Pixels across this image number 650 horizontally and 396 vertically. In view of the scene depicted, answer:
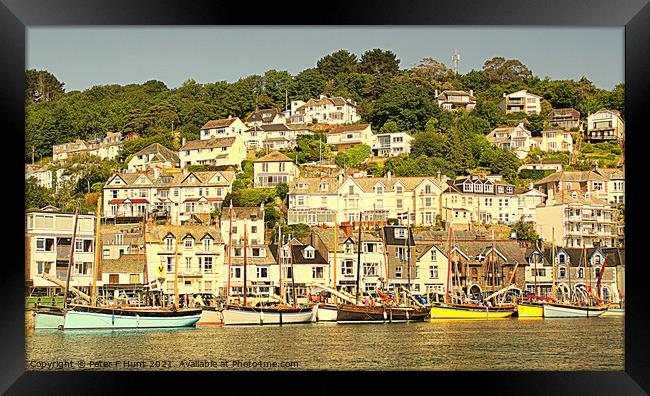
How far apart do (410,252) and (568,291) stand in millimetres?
1988

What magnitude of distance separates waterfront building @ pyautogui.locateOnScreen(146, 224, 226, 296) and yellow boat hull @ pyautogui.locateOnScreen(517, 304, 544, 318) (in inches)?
135

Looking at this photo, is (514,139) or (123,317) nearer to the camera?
(514,139)

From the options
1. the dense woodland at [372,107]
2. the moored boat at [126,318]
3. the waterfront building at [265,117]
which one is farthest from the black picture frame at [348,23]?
the moored boat at [126,318]

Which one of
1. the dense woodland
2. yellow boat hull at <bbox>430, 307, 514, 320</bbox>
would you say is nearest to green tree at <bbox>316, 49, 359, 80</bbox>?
the dense woodland

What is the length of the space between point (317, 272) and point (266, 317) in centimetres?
87

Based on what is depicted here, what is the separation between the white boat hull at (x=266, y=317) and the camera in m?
10.4

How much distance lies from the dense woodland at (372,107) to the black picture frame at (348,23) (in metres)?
3.43

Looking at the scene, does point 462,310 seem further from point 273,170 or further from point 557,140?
point 273,170

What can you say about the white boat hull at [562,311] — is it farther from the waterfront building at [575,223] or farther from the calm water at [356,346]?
the waterfront building at [575,223]

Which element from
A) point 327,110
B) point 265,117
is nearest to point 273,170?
point 265,117

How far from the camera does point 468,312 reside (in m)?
10.7

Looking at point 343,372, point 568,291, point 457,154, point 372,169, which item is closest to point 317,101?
point 372,169

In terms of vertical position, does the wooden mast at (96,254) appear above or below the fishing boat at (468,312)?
above

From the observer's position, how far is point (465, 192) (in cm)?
938
